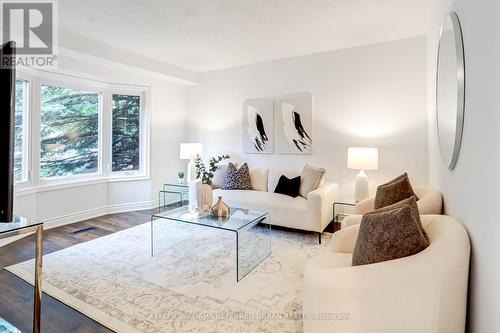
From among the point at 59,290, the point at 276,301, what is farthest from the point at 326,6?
the point at 59,290

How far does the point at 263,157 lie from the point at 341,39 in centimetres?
213

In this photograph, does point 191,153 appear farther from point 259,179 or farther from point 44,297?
point 44,297

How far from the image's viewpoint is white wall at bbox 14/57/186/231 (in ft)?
12.8

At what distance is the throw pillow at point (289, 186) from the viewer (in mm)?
3830

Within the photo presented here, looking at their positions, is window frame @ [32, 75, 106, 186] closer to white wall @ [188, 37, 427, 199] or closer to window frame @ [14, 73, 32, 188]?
window frame @ [14, 73, 32, 188]

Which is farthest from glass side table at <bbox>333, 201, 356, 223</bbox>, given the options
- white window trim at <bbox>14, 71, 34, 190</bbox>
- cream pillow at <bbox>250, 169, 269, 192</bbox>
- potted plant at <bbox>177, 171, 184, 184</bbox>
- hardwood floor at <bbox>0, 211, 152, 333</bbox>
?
white window trim at <bbox>14, 71, 34, 190</bbox>

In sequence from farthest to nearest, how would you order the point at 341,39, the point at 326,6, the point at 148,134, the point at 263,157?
1. the point at 148,134
2. the point at 263,157
3. the point at 341,39
4. the point at 326,6

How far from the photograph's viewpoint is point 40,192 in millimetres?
3846

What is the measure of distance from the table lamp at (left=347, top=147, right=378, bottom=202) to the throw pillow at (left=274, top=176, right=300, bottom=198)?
760 millimetres

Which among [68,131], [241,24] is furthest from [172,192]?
[241,24]

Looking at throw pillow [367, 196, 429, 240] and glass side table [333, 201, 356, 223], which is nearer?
throw pillow [367, 196, 429, 240]

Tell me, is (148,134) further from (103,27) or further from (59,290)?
(59,290)

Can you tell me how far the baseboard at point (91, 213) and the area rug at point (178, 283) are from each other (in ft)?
3.51

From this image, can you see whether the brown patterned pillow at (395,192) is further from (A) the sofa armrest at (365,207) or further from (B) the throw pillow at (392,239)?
(B) the throw pillow at (392,239)
